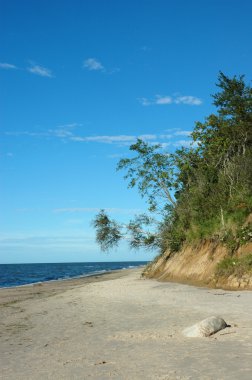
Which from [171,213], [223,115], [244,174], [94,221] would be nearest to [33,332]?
[244,174]

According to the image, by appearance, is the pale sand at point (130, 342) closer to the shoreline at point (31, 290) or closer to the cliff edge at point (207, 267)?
the cliff edge at point (207, 267)

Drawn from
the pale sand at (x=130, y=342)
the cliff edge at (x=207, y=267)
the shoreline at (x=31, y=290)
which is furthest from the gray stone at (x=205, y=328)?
the shoreline at (x=31, y=290)

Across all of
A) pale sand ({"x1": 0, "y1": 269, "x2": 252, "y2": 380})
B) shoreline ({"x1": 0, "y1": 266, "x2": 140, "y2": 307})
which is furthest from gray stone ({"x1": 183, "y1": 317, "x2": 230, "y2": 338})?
shoreline ({"x1": 0, "y1": 266, "x2": 140, "y2": 307})

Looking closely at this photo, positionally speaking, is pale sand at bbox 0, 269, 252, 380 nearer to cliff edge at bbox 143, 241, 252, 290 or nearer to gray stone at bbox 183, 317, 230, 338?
gray stone at bbox 183, 317, 230, 338

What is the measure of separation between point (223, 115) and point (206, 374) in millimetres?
31422

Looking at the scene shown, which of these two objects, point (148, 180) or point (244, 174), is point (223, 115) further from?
point (244, 174)

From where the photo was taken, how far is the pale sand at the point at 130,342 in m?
6.50

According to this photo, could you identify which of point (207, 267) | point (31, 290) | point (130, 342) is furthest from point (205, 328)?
point (31, 290)

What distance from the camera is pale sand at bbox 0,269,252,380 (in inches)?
256

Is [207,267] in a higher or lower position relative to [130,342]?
higher

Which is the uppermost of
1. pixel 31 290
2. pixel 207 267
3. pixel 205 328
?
pixel 207 267

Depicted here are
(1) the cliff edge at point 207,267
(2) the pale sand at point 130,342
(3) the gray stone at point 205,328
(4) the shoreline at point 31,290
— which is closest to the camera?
(2) the pale sand at point 130,342

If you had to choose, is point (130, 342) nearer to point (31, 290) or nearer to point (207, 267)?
point (207, 267)

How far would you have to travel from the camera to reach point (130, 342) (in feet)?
28.5
